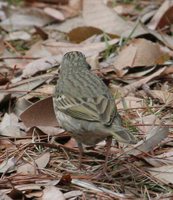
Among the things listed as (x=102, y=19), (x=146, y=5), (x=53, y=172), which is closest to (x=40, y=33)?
(x=102, y=19)

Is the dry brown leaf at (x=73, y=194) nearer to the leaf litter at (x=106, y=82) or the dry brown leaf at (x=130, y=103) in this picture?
the leaf litter at (x=106, y=82)

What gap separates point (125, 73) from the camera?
7.13m

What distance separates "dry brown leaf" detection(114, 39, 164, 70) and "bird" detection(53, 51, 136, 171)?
4.55ft

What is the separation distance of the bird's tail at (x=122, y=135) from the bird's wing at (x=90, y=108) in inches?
2.9

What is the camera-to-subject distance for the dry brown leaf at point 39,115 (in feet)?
19.8

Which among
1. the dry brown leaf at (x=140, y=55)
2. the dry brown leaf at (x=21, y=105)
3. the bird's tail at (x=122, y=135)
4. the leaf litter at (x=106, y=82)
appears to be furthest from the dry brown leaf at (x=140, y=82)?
the bird's tail at (x=122, y=135)

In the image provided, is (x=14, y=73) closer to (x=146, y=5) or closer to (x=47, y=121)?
(x=47, y=121)

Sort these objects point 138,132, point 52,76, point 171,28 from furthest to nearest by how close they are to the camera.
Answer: point 171,28, point 52,76, point 138,132

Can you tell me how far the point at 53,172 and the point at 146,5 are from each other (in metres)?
4.42

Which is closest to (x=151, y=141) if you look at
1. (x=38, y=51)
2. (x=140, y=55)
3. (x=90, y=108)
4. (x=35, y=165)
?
(x=90, y=108)

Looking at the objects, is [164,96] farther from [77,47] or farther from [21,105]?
[77,47]

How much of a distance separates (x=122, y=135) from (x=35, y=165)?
0.84 meters

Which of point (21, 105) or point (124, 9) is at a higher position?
point (124, 9)

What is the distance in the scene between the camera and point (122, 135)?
4.84m
